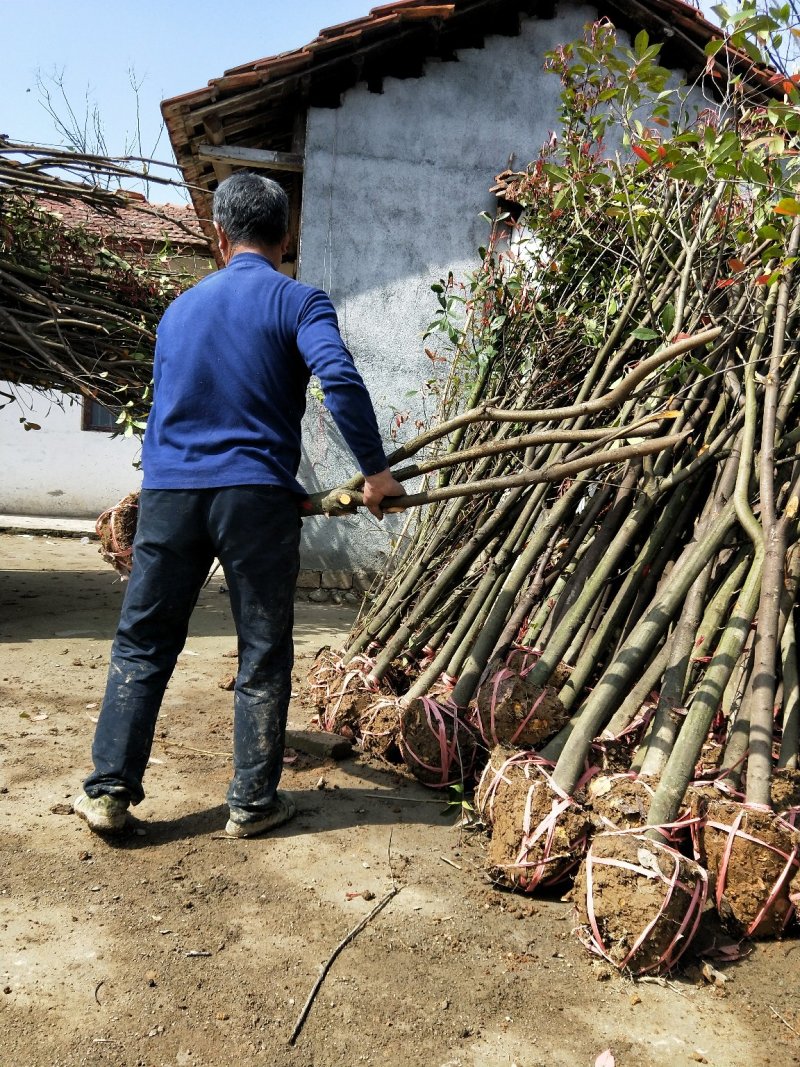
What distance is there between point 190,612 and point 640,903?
1.45m

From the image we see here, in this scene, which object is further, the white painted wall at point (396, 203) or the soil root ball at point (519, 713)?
the white painted wall at point (396, 203)

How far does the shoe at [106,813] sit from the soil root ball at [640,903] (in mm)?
1318

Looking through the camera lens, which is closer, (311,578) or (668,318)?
(668,318)

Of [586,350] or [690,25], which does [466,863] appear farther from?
[690,25]

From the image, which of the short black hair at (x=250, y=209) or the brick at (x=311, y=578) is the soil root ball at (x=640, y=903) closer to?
the short black hair at (x=250, y=209)

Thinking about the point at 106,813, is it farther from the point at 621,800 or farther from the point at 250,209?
the point at 250,209

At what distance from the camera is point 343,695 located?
3457 millimetres

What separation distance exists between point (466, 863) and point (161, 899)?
870 millimetres

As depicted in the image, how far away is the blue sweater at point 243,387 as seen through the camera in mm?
2533

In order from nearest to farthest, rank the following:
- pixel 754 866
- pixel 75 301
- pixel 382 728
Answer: pixel 754 866 → pixel 382 728 → pixel 75 301

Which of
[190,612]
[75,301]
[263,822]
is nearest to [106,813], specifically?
[263,822]

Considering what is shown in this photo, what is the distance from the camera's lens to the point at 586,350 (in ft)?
13.1

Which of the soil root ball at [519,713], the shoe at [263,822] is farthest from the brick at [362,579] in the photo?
the shoe at [263,822]

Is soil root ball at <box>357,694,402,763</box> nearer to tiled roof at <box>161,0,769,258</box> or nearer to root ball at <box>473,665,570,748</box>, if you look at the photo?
root ball at <box>473,665,570,748</box>
